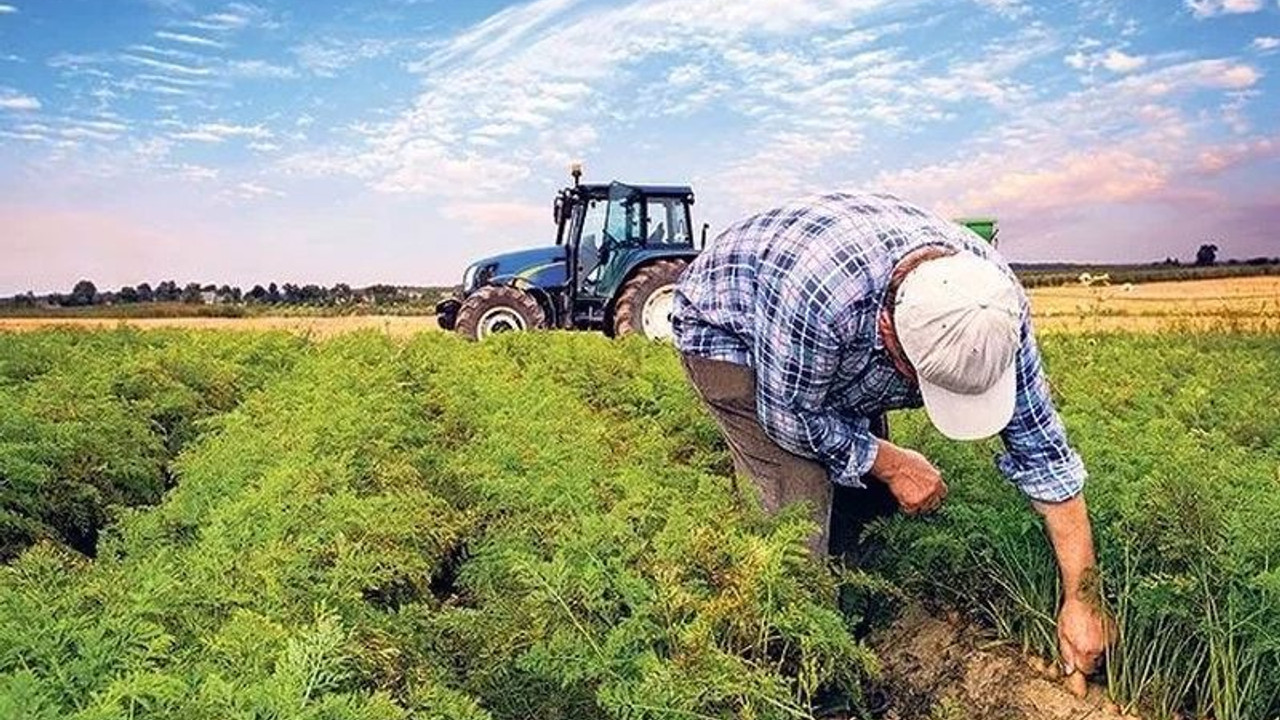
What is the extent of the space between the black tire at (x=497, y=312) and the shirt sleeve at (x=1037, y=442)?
14.4 metres

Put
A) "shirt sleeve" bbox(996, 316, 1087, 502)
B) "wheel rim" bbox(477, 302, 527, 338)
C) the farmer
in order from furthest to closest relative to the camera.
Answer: "wheel rim" bbox(477, 302, 527, 338), "shirt sleeve" bbox(996, 316, 1087, 502), the farmer

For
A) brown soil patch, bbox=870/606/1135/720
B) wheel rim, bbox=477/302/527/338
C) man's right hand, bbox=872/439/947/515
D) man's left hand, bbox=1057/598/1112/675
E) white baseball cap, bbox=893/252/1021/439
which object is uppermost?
white baseball cap, bbox=893/252/1021/439

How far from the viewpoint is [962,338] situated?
3986 millimetres

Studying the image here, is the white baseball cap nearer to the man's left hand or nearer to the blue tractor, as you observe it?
the man's left hand

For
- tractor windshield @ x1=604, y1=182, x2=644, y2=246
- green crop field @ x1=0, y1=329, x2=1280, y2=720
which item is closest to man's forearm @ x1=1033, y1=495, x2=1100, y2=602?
green crop field @ x1=0, y1=329, x2=1280, y2=720

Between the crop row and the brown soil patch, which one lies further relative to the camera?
the brown soil patch

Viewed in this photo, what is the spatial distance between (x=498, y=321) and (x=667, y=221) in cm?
283

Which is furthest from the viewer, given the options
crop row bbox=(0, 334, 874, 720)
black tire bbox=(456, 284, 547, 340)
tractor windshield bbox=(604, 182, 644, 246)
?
black tire bbox=(456, 284, 547, 340)

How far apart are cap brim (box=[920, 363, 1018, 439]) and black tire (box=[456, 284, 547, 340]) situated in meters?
14.6

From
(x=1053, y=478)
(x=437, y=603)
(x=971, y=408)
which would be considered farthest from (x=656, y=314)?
(x=971, y=408)

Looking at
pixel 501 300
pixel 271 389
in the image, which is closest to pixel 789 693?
pixel 271 389

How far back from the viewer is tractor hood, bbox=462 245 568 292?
19.1 m

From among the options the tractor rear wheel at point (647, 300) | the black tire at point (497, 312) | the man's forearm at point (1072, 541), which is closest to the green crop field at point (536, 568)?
the man's forearm at point (1072, 541)

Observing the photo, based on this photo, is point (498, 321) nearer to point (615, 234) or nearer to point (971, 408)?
point (615, 234)
